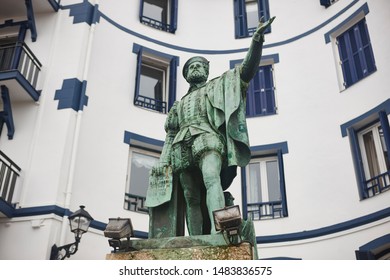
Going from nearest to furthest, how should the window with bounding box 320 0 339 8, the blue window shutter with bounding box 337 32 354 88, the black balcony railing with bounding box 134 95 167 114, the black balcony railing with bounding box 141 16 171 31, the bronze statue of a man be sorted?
the bronze statue of a man < the blue window shutter with bounding box 337 32 354 88 < the black balcony railing with bounding box 134 95 167 114 < the window with bounding box 320 0 339 8 < the black balcony railing with bounding box 141 16 171 31

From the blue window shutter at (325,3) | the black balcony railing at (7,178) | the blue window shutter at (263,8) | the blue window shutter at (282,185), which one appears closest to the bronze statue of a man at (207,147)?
the black balcony railing at (7,178)

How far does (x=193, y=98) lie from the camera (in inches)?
240

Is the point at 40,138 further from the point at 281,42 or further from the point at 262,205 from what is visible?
the point at 281,42

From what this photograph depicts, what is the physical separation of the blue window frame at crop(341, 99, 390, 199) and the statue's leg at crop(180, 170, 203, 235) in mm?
7738

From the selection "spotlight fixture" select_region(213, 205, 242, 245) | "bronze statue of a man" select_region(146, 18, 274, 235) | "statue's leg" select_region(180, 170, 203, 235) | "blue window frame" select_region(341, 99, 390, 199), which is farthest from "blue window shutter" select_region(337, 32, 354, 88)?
"spotlight fixture" select_region(213, 205, 242, 245)

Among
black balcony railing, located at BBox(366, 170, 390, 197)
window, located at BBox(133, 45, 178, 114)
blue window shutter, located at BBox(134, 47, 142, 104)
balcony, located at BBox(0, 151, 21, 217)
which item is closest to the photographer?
balcony, located at BBox(0, 151, 21, 217)

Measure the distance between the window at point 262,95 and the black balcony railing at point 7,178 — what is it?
273 inches

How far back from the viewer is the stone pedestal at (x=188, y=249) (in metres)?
4.65

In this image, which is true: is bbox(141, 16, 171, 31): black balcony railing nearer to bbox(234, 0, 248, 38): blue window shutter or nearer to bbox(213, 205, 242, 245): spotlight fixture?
bbox(234, 0, 248, 38): blue window shutter

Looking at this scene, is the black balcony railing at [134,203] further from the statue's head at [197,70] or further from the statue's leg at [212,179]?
the statue's leg at [212,179]

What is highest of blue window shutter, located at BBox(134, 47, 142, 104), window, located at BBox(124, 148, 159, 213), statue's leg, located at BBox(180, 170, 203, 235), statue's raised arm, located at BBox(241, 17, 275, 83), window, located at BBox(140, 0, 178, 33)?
window, located at BBox(140, 0, 178, 33)

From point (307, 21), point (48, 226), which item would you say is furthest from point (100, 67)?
point (307, 21)

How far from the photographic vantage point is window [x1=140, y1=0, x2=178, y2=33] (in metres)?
16.8

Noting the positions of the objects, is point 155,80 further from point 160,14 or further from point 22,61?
point 22,61
